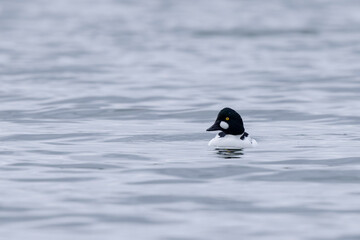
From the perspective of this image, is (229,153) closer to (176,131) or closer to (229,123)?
(229,123)

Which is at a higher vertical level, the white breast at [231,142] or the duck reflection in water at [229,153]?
the white breast at [231,142]

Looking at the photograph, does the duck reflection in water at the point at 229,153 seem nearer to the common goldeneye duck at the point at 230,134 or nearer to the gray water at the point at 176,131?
the gray water at the point at 176,131

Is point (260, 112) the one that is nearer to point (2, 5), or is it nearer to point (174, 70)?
point (174, 70)

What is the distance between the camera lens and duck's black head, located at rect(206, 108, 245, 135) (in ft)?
58.0

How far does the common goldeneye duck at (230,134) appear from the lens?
57.5 feet

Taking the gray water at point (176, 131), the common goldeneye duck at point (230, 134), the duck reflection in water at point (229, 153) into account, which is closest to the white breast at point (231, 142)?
the common goldeneye duck at point (230, 134)

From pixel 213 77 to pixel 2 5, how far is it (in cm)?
3094

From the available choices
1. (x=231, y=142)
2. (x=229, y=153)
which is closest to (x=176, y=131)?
(x=231, y=142)

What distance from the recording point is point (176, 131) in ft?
Result: 65.3

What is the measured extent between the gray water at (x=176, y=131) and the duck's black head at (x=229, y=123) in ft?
1.65

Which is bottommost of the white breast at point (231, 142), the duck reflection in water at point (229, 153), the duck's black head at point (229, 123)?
the duck reflection in water at point (229, 153)

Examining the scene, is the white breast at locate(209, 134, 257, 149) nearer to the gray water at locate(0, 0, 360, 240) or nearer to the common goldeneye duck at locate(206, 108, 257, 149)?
the common goldeneye duck at locate(206, 108, 257, 149)

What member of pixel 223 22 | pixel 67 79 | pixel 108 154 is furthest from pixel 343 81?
pixel 223 22

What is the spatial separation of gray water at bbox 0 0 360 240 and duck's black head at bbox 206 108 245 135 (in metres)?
0.50
